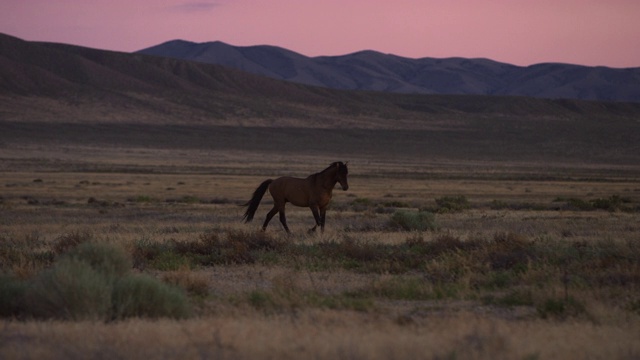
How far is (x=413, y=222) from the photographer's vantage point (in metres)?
21.8

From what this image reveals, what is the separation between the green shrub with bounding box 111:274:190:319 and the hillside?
61.9 m

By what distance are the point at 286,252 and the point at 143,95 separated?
114919 mm

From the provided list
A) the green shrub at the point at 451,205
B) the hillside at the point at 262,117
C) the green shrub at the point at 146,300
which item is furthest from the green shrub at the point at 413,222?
the hillside at the point at 262,117

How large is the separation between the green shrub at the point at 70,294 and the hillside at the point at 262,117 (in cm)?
6178

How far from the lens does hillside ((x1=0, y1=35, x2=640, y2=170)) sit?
101 metres

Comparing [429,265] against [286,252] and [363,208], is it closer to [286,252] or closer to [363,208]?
[286,252]

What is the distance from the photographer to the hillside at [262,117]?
101 meters

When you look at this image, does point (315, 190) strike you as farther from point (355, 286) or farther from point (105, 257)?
point (105, 257)

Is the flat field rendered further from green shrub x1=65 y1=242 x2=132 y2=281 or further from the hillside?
the hillside

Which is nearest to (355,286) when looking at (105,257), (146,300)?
(105,257)

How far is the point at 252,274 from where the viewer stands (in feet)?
44.8

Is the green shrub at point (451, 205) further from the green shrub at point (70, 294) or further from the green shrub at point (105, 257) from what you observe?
A: the green shrub at point (70, 294)

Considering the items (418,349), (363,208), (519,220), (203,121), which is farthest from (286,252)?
(203,121)

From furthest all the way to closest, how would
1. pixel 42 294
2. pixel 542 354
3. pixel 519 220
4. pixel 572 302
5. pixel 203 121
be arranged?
pixel 203 121 < pixel 519 220 < pixel 572 302 < pixel 42 294 < pixel 542 354
